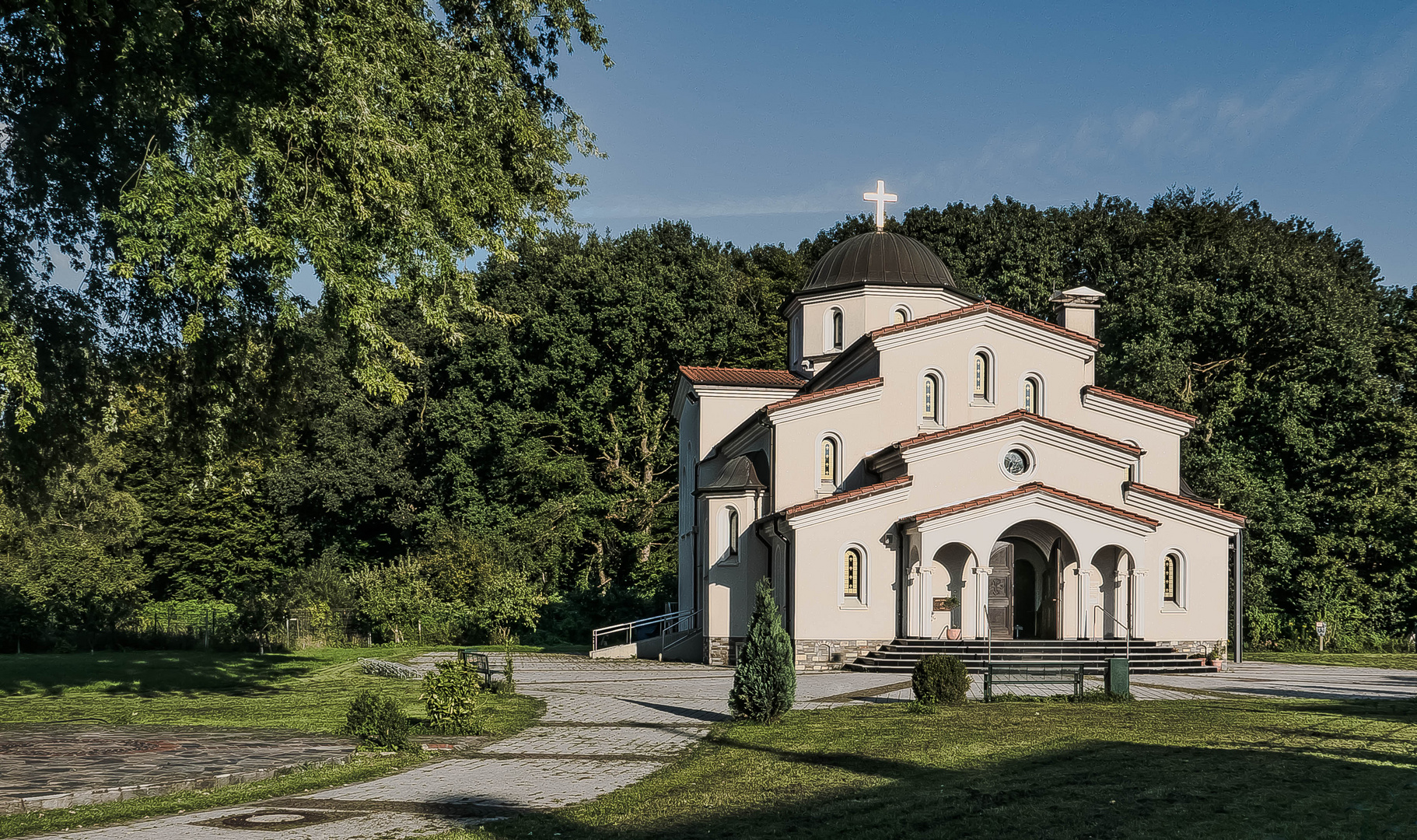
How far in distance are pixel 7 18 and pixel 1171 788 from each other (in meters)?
15.5

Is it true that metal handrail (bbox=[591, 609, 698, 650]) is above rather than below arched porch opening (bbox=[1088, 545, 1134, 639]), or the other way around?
below

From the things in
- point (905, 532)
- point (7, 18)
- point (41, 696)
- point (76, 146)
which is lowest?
point (41, 696)

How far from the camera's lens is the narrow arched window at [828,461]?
29125 millimetres

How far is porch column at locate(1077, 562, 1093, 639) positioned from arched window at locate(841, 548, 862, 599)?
16.5ft

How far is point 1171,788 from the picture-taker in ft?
33.7

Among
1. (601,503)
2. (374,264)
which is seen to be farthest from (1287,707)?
(601,503)

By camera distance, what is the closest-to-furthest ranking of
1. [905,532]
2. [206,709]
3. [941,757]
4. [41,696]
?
[941,757] → [206,709] → [41,696] → [905,532]

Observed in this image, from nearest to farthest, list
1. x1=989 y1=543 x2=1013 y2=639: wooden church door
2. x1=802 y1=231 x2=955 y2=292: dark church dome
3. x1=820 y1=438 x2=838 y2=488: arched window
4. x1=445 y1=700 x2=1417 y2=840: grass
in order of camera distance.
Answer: x1=445 y1=700 x2=1417 y2=840: grass, x1=989 y1=543 x2=1013 y2=639: wooden church door, x1=820 y1=438 x2=838 y2=488: arched window, x1=802 y1=231 x2=955 y2=292: dark church dome

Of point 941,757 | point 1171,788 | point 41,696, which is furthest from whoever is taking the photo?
point 41,696

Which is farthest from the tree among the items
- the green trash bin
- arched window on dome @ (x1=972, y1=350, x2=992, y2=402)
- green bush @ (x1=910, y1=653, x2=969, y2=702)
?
arched window on dome @ (x1=972, y1=350, x2=992, y2=402)

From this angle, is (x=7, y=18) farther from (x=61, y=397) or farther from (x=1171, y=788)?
(x=1171, y=788)

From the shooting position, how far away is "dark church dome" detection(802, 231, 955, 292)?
111 ft

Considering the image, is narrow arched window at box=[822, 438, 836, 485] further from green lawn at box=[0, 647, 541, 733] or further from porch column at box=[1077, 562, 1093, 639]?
green lawn at box=[0, 647, 541, 733]

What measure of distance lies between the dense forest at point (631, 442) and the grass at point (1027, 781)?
1839cm
